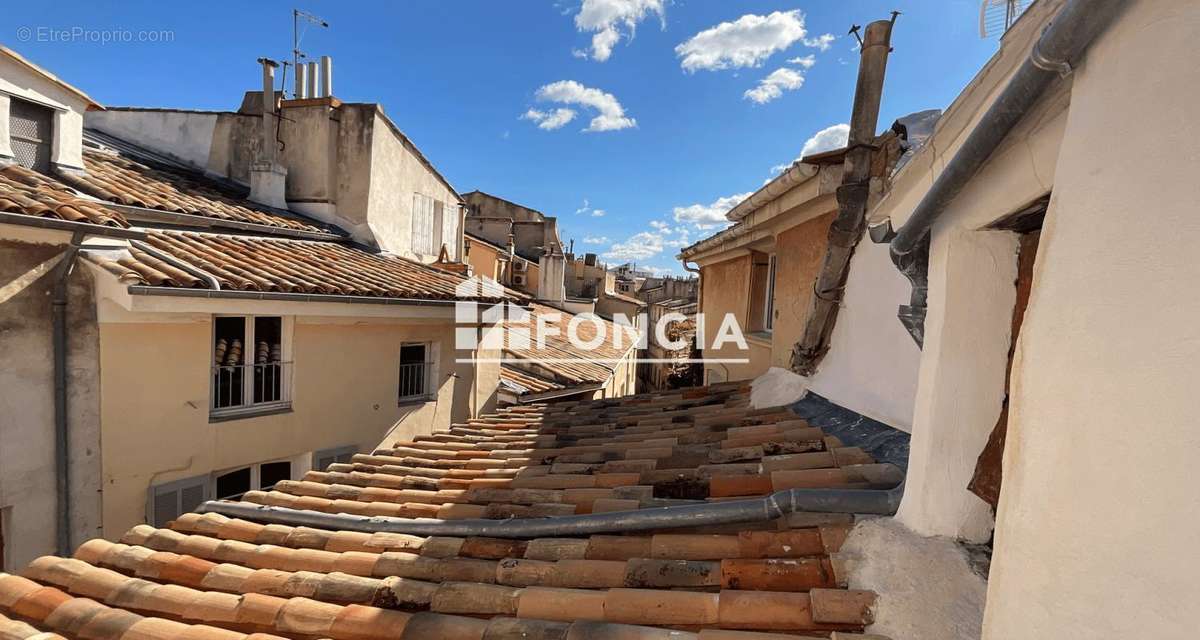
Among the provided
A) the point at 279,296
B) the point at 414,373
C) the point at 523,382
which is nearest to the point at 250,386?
the point at 279,296

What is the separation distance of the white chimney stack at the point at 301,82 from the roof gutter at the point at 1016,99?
43.1 feet

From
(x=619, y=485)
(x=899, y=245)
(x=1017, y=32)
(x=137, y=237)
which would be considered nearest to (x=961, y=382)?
(x=899, y=245)

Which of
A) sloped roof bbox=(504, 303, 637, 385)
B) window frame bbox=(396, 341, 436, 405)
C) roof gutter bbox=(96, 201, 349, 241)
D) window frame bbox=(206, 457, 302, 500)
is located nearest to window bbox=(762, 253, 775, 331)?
sloped roof bbox=(504, 303, 637, 385)

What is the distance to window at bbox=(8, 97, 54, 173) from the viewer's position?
260 inches

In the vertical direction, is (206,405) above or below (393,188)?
below

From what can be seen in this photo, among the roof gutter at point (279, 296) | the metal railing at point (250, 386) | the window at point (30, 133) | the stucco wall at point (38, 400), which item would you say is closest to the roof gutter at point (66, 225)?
the stucco wall at point (38, 400)

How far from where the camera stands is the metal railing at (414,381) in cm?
876

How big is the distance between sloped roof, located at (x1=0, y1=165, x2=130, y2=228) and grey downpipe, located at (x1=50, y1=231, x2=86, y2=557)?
287 mm

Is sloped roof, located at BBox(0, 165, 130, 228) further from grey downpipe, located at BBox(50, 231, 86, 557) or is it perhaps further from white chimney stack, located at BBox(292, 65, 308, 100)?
white chimney stack, located at BBox(292, 65, 308, 100)

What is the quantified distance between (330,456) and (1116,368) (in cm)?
820

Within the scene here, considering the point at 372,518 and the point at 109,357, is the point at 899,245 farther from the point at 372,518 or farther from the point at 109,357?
the point at 109,357

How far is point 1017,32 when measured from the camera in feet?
4.92

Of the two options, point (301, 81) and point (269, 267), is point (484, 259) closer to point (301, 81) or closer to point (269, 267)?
point (301, 81)

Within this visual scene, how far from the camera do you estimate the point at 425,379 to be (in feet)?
29.9
